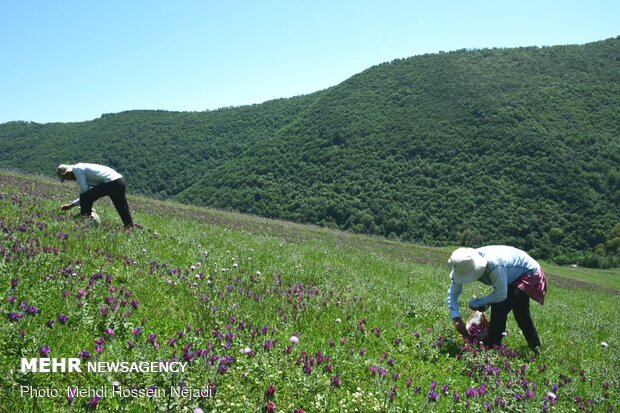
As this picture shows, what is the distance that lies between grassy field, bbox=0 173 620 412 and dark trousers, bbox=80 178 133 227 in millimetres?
1222

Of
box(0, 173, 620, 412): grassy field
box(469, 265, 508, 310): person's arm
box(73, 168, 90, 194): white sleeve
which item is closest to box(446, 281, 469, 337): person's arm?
box(0, 173, 620, 412): grassy field

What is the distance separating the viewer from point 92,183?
33.0ft

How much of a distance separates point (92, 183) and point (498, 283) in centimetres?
869

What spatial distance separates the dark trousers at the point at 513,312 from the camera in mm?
6488

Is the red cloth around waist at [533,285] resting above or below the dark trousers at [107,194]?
below

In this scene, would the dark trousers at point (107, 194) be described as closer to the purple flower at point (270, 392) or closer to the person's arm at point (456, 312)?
the person's arm at point (456, 312)

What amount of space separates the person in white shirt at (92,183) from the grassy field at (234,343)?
4.18ft

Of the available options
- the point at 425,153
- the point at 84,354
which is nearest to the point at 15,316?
the point at 84,354

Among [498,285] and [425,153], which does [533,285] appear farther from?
[425,153]

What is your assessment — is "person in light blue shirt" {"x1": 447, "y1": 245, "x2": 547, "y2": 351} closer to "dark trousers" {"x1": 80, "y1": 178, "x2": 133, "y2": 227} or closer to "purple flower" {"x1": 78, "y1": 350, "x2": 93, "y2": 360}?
"purple flower" {"x1": 78, "y1": 350, "x2": 93, "y2": 360}

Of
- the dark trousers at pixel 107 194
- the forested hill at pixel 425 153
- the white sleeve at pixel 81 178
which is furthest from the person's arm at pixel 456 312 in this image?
the forested hill at pixel 425 153

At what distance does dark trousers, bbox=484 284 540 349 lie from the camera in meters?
6.49

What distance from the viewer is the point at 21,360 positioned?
137 inches

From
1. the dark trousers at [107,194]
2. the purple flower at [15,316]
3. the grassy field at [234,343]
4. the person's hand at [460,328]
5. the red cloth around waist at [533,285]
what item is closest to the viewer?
the grassy field at [234,343]
